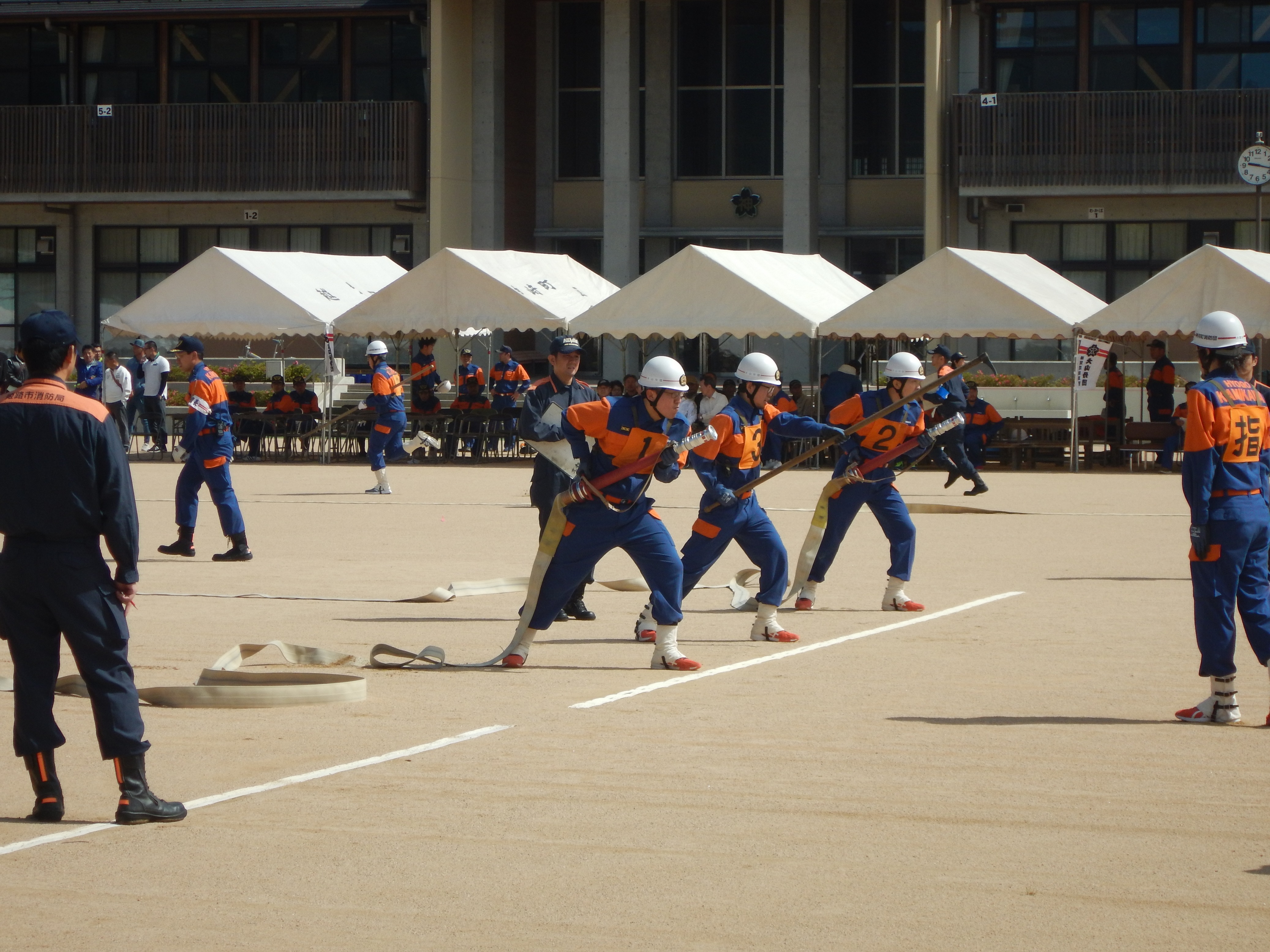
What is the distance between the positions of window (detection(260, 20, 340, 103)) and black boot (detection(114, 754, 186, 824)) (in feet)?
117

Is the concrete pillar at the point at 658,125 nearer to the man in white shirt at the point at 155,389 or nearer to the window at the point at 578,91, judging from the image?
the window at the point at 578,91

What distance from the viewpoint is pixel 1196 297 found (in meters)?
26.1

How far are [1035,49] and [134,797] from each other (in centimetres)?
3359

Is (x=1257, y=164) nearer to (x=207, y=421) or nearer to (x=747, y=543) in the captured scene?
(x=207, y=421)

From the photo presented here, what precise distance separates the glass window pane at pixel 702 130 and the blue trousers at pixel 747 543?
3042 centimetres

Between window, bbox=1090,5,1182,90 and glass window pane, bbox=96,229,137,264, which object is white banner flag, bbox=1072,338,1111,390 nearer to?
window, bbox=1090,5,1182,90

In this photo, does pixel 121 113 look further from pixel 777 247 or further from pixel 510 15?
pixel 777 247

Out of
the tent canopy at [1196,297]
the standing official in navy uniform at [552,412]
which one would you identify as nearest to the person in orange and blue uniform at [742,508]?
the standing official in navy uniform at [552,412]

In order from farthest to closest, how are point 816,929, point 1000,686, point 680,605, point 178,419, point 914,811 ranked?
point 178,419 → point 680,605 → point 1000,686 → point 914,811 → point 816,929

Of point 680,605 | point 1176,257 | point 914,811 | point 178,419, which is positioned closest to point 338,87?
point 178,419

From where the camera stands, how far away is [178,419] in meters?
35.2

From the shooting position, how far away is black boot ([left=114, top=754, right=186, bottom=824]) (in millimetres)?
6480

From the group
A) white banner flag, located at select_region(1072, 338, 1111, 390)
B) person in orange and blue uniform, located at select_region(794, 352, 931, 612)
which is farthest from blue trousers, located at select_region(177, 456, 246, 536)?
white banner flag, located at select_region(1072, 338, 1111, 390)

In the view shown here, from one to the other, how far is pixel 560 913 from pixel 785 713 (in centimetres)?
341
